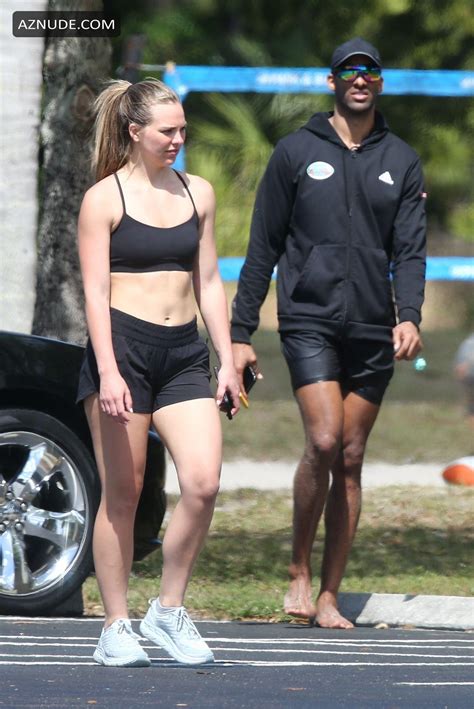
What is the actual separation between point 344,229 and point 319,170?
261 mm

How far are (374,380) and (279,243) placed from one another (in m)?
0.67

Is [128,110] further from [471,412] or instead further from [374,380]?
[471,412]

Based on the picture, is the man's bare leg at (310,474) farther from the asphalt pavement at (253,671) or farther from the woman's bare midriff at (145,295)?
the woman's bare midriff at (145,295)

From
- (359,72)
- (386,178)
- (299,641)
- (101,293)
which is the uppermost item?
(359,72)

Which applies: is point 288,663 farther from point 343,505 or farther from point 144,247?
point 144,247

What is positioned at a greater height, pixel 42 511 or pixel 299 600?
pixel 42 511

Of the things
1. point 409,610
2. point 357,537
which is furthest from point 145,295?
point 357,537

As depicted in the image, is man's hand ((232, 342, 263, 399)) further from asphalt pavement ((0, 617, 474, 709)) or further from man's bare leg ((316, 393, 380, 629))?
asphalt pavement ((0, 617, 474, 709))

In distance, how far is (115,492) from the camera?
5.88 metres

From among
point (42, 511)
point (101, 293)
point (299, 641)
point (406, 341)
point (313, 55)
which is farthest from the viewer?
point (313, 55)

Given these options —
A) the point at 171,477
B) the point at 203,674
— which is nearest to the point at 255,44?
the point at 171,477

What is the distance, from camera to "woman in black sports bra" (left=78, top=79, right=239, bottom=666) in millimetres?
5816

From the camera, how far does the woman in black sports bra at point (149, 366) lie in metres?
5.82

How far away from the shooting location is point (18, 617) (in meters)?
7.20
